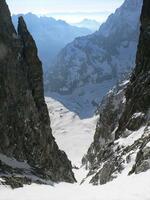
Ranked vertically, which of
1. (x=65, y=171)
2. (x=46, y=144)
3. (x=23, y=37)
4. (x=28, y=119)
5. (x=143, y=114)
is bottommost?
(x=65, y=171)

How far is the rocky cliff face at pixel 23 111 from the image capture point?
59.8 meters

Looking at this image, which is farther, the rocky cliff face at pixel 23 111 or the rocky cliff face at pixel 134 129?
the rocky cliff face at pixel 23 111

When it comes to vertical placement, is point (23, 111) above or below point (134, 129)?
below

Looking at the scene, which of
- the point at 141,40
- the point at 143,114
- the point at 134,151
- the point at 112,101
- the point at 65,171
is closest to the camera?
the point at 134,151

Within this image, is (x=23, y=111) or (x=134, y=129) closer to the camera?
(x=134, y=129)

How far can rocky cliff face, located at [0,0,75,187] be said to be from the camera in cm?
5977

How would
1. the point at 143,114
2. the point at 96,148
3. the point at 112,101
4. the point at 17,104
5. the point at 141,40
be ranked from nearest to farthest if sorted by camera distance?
the point at 143,114
the point at 17,104
the point at 141,40
the point at 96,148
the point at 112,101

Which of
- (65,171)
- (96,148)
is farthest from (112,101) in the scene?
(65,171)

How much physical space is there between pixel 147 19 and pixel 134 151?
2841cm

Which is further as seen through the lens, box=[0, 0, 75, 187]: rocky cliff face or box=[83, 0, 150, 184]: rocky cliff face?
box=[0, 0, 75, 187]: rocky cliff face

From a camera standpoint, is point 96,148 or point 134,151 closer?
point 134,151

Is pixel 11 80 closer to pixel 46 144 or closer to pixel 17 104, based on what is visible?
pixel 17 104

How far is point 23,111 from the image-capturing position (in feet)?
216

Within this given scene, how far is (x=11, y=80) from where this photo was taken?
211 feet
